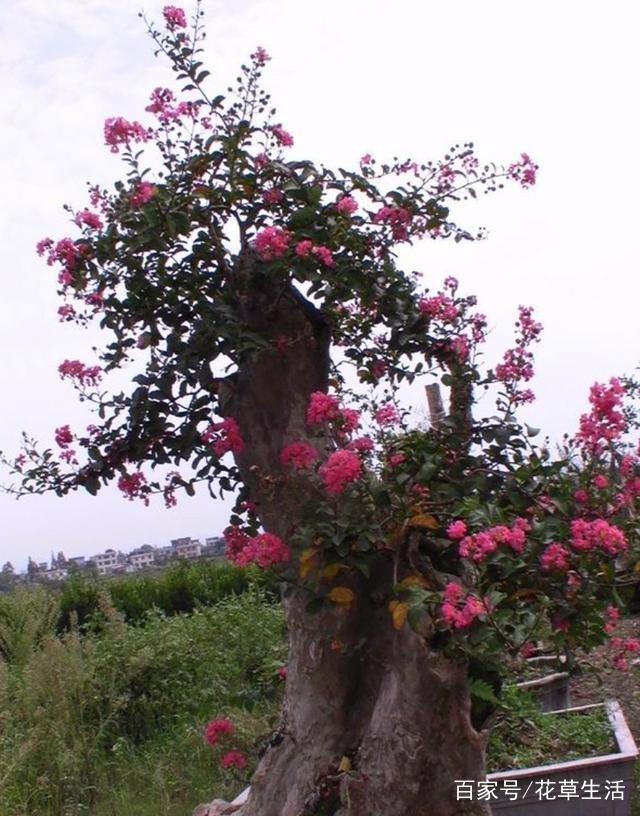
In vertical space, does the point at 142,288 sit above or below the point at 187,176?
below

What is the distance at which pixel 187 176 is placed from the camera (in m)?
2.67

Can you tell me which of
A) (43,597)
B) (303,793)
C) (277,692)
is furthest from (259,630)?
(303,793)

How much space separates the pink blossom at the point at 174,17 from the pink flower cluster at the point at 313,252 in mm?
670

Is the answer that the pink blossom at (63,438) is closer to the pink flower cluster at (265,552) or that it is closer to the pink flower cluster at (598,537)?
the pink flower cluster at (265,552)

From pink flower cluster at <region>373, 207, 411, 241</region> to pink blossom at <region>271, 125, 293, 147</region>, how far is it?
0.99ft

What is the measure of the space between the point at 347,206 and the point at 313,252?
0.19 metres

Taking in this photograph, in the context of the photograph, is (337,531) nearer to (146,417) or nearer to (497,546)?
(497,546)

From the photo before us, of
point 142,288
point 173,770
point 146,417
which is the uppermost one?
point 142,288

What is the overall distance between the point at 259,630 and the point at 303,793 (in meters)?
3.35

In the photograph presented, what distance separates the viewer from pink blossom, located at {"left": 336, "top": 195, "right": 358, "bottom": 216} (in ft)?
8.57

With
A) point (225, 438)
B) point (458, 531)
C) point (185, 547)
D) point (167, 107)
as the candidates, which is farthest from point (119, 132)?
point (185, 547)

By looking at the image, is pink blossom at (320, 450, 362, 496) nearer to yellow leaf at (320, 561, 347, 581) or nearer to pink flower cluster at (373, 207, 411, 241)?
yellow leaf at (320, 561, 347, 581)

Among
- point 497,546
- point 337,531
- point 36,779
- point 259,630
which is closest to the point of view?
point 497,546

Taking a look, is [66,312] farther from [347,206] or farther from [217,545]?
[217,545]
